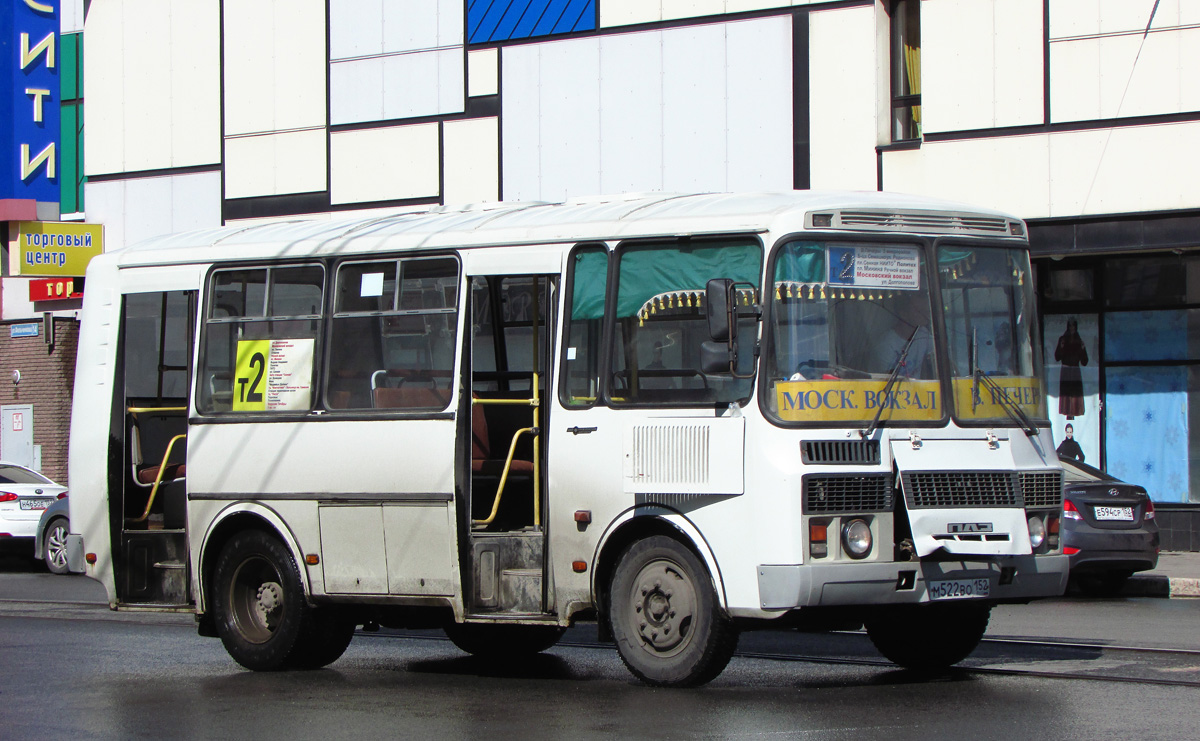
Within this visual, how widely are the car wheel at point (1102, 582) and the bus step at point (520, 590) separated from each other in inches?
332

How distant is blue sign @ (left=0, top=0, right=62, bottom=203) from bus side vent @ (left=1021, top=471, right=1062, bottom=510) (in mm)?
22745

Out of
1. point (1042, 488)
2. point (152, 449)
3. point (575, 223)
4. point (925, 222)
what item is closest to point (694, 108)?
point (152, 449)

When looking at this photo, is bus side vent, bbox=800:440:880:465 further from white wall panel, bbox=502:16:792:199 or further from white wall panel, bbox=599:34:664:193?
white wall panel, bbox=599:34:664:193

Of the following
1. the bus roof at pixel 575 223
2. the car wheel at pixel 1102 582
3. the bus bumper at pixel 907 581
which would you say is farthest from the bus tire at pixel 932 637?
the car wheel at pixel 1102 582

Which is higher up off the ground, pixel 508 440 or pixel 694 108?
pixel 694 108

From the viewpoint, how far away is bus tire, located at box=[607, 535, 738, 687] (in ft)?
30.1

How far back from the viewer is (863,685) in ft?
32.0

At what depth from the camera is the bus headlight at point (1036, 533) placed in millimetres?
9578

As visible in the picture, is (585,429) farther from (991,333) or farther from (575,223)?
(991,333)

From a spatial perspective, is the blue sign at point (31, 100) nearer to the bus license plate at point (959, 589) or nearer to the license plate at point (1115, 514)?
the license plate at point (1115, 514)

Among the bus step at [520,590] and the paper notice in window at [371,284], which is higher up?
the paper notice in window at [371,284]

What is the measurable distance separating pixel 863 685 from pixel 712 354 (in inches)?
88.2

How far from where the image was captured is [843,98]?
21312 mm

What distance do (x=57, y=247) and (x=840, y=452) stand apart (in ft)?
69.8
